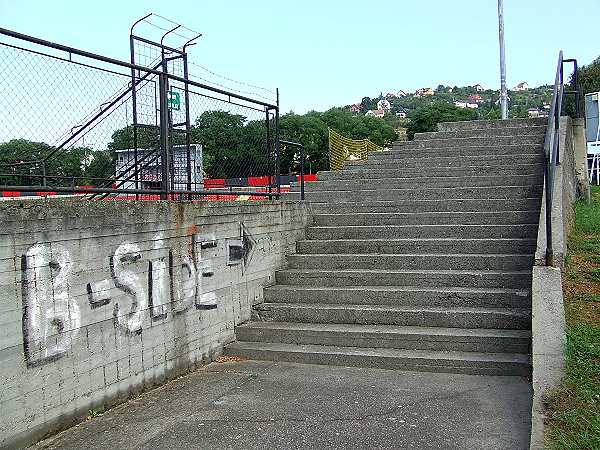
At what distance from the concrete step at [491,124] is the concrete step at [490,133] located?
0.18 meters

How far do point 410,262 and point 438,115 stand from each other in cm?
4756

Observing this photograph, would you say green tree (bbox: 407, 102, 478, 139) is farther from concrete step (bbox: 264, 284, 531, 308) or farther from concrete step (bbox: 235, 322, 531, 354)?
concrete step (bbox: 235, 322, 531, 354)

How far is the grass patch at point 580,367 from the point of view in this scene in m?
3.56

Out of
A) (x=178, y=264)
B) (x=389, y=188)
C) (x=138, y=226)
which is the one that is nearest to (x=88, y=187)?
(x=138, y=226)

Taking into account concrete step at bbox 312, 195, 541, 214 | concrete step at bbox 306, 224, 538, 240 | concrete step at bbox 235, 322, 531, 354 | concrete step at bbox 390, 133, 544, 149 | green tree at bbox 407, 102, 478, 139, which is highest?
green tree at bbox 407, 102, 478, 139

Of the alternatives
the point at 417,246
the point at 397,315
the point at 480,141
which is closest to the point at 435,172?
the point at 480,141

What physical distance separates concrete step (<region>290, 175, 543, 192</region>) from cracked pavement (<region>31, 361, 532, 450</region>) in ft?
14.8

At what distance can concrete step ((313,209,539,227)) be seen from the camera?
803 cm

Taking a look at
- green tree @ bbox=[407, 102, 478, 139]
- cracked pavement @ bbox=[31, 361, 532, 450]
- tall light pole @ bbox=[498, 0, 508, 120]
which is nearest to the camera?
cracked pavement @ bbox=[31, 361, 532, 450]

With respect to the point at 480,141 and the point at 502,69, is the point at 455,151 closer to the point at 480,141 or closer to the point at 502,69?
the point at 480,141

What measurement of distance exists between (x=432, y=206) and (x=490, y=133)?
372 centimetres

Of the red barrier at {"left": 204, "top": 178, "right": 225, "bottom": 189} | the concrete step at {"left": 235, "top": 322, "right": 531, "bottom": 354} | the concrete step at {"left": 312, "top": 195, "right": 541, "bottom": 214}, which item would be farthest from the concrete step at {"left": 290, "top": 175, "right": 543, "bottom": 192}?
the concrete step at {"left": 235, "top": 322, "right": 531, "bottom": 354}

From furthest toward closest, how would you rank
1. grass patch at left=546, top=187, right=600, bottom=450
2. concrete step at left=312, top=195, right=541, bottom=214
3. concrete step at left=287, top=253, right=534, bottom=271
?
1. concrete step at left=312, top=195, right=541, bottom=214
2. concrete step at left=287, top=253, right=534, bottom=271
3. grass patch at left=546, top=187, right=600, bottom=450

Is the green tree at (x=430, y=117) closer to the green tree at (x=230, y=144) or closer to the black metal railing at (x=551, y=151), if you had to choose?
the black metal railing at (x=551, y=151)
